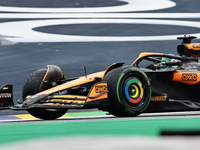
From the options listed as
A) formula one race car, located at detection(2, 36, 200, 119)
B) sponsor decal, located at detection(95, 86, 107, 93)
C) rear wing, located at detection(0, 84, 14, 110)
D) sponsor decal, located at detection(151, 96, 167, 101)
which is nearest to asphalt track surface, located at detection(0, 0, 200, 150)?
formula one race car, located at detection(2, 36, 200, 119)

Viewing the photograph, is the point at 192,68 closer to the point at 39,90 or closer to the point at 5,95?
the point at 39,90

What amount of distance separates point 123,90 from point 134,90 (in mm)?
292

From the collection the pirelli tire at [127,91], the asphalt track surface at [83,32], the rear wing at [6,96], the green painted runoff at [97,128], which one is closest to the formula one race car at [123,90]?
the pirelli tire at [127,91]

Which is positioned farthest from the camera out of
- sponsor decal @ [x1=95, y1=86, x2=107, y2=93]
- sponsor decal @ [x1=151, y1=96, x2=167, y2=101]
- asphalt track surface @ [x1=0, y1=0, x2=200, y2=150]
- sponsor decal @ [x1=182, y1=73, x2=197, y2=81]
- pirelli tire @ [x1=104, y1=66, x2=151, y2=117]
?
asphalt track surface @ [x1=0, y1=0, x2=200, y2=150]

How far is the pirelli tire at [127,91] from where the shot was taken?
662cm

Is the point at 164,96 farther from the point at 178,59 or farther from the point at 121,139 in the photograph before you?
the point at 121,139

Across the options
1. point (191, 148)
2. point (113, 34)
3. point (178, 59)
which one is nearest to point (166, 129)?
point (191, 148)

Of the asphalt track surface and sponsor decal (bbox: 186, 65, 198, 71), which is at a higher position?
the asphalt track surface

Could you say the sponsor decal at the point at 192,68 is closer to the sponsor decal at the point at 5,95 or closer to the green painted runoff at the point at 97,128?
the green painted runoff at the point at 97,128

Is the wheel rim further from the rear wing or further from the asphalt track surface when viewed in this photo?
the asphalt track surface

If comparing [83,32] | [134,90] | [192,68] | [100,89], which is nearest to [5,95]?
[100,89]

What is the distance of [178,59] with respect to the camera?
26.3 ft

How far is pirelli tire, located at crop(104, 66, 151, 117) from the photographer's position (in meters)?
6.62

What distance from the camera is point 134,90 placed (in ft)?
22.6
